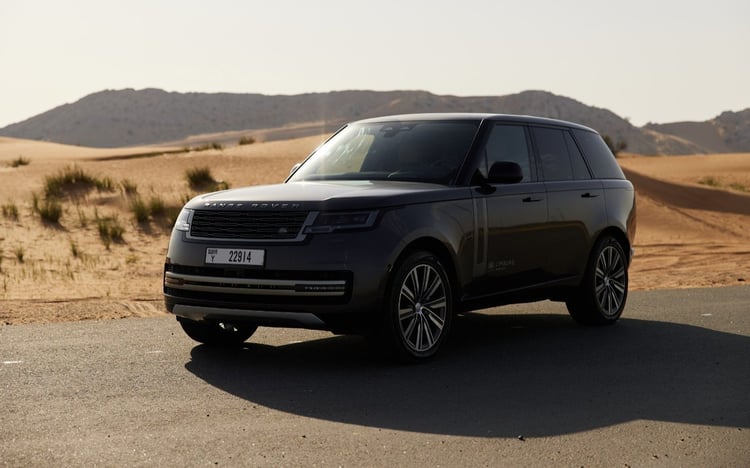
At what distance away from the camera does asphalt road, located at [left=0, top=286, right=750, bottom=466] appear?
Answer: 235 inches

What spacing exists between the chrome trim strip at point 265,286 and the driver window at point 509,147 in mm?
2131

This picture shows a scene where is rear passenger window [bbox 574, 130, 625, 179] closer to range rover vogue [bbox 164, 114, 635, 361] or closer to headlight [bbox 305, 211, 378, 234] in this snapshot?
range rover vogue [bbox 164, 114, 635, 361]

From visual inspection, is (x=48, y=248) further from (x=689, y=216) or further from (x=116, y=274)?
(x=689, y=216)

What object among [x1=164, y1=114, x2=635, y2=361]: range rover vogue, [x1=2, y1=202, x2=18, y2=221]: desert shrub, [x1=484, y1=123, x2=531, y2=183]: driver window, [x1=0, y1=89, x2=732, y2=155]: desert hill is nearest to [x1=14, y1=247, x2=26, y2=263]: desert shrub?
[x1=2, y1=202, x2=18, y2=221]: desert shrub

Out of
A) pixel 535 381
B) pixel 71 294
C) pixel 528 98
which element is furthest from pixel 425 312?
pixel 528 98

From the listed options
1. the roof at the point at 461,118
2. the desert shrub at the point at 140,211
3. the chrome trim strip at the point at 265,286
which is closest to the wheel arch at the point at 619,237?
the roof at the point at 461,118

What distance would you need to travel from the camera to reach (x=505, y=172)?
901cm

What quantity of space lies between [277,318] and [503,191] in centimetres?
247

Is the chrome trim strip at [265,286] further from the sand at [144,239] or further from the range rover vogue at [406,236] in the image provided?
the sand at [144,239]

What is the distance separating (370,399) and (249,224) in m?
1.69

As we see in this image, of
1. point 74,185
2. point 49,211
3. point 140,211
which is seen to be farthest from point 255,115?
point 49,211

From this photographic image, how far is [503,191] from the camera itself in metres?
9.40

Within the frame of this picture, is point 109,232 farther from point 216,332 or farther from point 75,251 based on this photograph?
point 216,332

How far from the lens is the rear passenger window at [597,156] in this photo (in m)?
11.0
